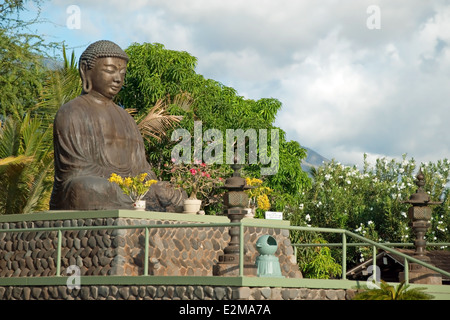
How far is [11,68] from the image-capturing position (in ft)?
103

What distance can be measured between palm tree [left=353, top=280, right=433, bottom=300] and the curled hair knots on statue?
8.37m

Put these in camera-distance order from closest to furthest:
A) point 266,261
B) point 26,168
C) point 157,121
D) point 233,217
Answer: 1. point 266,261
2. point 233,217
3. point 26,168
4. point 157,121

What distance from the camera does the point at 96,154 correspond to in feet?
70.0

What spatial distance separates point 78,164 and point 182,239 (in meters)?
3.48

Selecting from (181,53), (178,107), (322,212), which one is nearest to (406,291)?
(178,107)

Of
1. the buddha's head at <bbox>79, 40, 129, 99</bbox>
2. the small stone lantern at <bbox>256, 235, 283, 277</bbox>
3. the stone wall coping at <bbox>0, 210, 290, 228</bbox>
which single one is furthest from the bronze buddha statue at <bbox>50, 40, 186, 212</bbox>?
the small stone lantern at <bbox>256, 235, 283, 277</bbox>

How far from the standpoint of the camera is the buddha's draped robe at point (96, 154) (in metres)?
20.4

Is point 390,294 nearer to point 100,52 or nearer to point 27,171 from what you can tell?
point 100,52

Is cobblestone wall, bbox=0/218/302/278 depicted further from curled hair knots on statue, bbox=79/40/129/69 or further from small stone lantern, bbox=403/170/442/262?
curled hair knots on statue, bbox=79/40/129/69

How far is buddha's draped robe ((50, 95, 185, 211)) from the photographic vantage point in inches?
803

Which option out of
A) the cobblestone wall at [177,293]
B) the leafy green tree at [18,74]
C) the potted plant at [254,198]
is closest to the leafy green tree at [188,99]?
the leafy green tree at [18,74]

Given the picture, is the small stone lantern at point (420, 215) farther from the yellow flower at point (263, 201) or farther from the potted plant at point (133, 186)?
the potted plant at point (133, 186)

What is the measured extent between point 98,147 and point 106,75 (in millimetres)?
1817

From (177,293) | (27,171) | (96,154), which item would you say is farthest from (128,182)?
(27,171)
